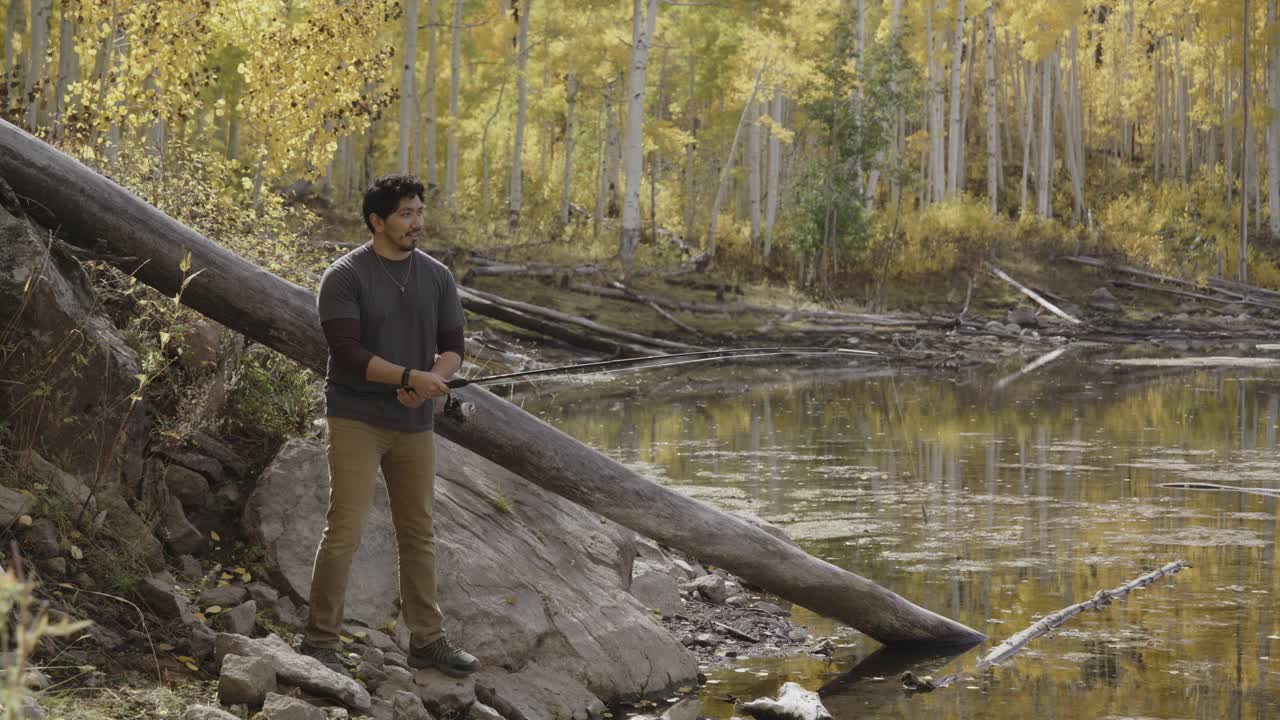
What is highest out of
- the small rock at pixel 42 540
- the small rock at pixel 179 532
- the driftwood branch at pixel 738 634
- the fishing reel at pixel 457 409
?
the fishing reel at pixel 457 409

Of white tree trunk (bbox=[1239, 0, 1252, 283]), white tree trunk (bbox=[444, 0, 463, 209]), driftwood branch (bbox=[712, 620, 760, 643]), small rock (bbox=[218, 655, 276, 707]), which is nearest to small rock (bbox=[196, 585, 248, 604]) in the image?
small rock (bbox=[218, 655, 276, 707])

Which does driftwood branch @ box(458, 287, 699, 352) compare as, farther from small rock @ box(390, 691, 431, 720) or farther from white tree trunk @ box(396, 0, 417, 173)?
small rock @ box(390, 691, 431, 720)

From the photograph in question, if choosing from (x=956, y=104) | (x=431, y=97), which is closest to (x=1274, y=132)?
(x=956, y=104)

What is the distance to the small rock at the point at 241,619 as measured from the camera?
5.26 meters

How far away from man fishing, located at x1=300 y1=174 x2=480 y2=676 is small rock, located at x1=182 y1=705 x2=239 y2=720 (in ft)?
2.95

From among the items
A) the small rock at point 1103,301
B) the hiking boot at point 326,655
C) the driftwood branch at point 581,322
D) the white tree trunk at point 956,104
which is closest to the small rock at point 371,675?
the hiking boot at point 326,655

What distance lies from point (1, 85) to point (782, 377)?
15110mm

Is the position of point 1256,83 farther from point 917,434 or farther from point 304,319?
point 304,319

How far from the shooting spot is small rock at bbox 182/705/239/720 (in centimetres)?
412

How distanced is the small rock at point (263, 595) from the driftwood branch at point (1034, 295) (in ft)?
87.5

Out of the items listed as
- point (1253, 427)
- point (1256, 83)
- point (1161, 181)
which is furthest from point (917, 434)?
point (1256, 83)

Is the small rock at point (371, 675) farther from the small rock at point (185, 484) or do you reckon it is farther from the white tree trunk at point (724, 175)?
the white tree trunk at point (724, 175)

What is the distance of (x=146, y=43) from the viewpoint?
14961mm

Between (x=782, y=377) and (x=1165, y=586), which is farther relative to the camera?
(x=782, y=377)
